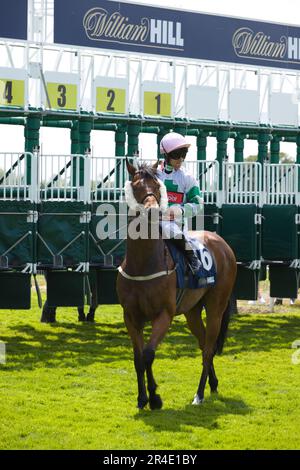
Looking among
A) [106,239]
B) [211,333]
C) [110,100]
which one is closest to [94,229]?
[106,239]

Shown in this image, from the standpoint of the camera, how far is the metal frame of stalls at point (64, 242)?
10.7 meters

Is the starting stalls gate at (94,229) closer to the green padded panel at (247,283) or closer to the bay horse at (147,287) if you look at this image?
the green padded panel at (247,283)

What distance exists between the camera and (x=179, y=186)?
7176 mm

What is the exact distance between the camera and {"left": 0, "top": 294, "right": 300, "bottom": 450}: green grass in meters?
5.84

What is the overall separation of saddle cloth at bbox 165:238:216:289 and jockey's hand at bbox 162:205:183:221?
A: 0.23 m

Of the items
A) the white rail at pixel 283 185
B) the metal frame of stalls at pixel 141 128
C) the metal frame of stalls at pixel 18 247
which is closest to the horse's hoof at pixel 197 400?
the metal frame of stalls at pixel 18 247

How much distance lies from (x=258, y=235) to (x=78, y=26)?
5354 mm

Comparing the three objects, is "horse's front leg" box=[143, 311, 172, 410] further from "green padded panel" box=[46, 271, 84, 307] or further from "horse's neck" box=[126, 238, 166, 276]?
"green padded panel" box=[46, 271, 84, 307]

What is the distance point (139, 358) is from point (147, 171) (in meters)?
1.36

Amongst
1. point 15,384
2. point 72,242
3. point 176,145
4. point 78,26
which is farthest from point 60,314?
point 176,145

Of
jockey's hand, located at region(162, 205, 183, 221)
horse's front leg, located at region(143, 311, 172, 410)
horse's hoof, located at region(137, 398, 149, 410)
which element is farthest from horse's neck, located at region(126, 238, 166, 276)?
horse's hoof, located at region(137, 398, 149, 410)

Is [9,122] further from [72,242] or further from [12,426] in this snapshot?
[12,426]

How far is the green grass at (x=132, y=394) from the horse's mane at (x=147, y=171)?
5.54ft

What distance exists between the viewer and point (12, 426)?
20.1ft
